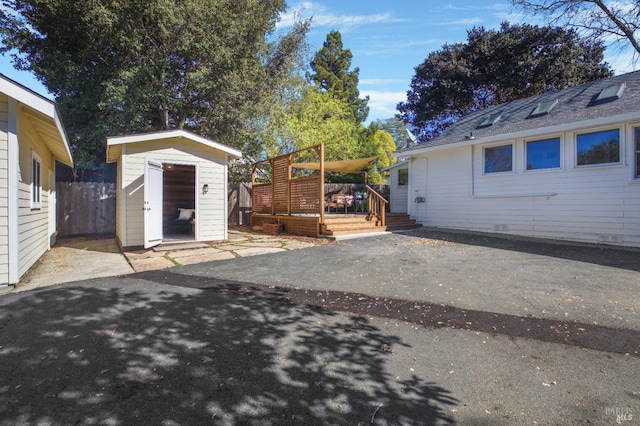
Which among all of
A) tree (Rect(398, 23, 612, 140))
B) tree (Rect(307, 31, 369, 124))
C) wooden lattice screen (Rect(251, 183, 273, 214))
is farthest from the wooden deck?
tree (Rect(307, 31, 369, 124))

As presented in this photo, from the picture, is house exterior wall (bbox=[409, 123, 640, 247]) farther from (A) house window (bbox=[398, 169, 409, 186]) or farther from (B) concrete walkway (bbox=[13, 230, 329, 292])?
(B) concrete walkway (bbox=[13, 230, 329, 292])

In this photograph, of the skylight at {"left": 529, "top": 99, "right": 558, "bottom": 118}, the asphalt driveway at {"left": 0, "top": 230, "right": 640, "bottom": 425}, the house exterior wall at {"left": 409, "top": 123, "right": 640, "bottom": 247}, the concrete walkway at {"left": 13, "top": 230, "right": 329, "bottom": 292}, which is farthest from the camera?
the skylight at {"left": 529, "top": 99, "right": 558, "bottom": 118}

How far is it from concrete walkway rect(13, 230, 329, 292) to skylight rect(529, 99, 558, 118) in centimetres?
752

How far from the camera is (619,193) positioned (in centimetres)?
744

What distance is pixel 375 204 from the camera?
11203 millimetres

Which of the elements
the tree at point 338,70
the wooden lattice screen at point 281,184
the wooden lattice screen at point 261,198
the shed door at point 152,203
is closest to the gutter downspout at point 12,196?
the shed door at point 152,203

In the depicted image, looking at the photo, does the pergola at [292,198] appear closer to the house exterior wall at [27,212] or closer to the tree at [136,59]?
the tree at [136,59]

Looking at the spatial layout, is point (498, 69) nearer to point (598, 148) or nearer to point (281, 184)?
point (598, 148)

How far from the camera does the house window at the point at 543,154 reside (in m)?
8.45

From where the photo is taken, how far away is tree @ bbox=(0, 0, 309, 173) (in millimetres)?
10203

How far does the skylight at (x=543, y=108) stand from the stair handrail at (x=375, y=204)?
17.0 ft

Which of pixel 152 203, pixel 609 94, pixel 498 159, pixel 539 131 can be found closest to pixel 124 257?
pixel 152 203

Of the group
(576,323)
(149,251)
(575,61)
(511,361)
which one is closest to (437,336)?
(511,361)

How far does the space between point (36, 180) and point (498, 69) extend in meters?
22.0
